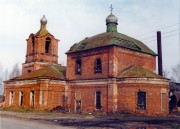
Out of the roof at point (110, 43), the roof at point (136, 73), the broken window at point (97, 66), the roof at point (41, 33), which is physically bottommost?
the roof at point (136, 73)

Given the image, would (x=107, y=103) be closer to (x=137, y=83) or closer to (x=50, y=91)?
(x=137, y=83)

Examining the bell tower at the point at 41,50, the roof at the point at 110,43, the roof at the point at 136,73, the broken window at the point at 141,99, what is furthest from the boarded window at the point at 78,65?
the bell tower at the point at 41,50

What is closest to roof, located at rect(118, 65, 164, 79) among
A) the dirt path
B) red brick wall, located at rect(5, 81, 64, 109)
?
the dirt path

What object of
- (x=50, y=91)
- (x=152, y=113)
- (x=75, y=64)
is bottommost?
(x=152, y=113)

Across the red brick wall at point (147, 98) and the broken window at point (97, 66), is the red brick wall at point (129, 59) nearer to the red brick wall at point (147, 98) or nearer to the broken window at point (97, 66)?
the broken window at point (97, 66)

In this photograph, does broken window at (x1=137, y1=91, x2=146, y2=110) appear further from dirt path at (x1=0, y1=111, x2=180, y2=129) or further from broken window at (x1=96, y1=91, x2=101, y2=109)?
broken window at (x1=96, y1=91, x2=101, y2=109)

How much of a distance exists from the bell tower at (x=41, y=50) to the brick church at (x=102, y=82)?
187 inches

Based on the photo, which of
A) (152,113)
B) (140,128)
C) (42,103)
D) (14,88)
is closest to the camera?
(140,128)

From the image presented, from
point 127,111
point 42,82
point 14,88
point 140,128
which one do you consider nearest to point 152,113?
point 127,111

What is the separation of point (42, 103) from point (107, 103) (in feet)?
25.3

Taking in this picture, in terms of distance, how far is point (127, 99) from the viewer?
25500mm

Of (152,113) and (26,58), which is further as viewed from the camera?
(26,58)

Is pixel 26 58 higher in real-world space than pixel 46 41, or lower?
lower

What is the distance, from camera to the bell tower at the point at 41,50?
1539 inches
